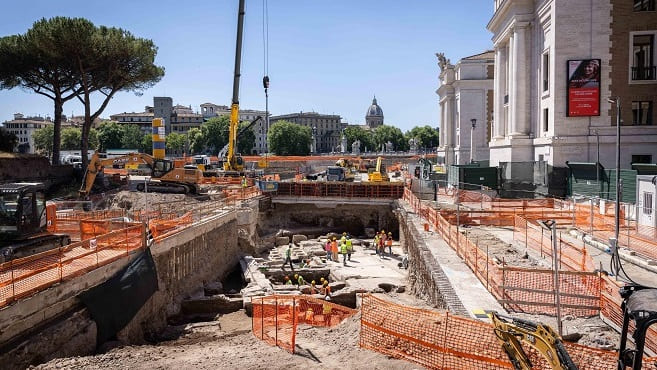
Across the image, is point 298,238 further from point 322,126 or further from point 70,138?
point 322,126

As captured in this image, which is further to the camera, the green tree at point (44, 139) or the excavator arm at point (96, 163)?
the green tree at point (44, 139)

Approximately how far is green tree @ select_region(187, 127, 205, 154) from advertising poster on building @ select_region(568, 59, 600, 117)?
106 metres

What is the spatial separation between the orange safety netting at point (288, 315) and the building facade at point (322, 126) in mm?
164060

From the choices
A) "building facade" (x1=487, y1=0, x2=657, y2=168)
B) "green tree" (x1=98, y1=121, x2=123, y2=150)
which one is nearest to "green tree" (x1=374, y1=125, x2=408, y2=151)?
"green tree" (x1=98, y1=121, x2=123, y2=150)

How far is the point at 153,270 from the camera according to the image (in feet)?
52.2

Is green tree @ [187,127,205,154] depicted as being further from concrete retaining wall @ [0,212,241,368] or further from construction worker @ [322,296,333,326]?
construction worker @ [322,296,333,326]

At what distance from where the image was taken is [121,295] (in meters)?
13.8

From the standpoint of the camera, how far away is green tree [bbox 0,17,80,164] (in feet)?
130

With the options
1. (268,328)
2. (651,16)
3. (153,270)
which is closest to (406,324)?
(268,328)

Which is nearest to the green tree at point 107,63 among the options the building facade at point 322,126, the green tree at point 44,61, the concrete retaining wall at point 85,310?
the green tree at point 44,61

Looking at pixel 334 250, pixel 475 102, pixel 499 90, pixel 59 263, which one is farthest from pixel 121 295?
pixel 475 102

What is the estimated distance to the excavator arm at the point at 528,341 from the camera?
648 centimetres

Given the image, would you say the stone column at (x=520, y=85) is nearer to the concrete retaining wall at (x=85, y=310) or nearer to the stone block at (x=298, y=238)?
the stone block at (x=298, y=238)

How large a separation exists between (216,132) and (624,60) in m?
103
